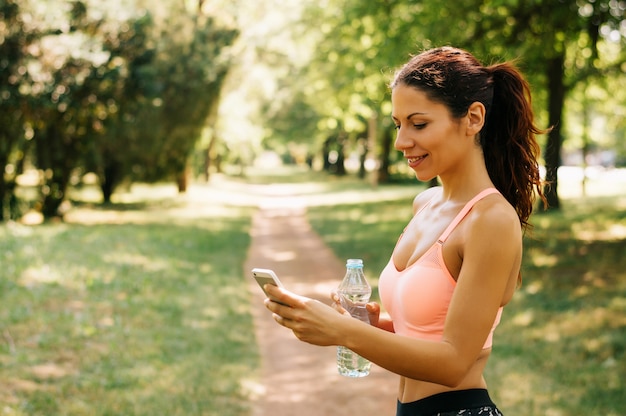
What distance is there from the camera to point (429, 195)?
109 inches

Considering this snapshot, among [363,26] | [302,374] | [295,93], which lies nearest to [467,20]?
[363,26]

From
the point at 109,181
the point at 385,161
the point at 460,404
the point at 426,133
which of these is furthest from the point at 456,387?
the point at 385,161

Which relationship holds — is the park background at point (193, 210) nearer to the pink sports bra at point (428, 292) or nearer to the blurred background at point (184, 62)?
the blurred background at point (184, 62)

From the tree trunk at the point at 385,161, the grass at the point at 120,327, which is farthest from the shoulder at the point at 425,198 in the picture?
the tree trunk at the point at 385,161

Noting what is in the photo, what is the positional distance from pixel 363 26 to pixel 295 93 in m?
32.3

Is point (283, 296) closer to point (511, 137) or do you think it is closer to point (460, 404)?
point (460, 404)

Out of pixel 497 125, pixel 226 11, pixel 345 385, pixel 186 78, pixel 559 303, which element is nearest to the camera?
pixel 497 125

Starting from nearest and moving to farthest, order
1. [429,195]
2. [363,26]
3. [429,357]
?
[429,357], [429,195], [363,26]

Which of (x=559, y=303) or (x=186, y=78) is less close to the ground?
(x=186, y=78)

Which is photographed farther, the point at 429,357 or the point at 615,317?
the point at 615,317

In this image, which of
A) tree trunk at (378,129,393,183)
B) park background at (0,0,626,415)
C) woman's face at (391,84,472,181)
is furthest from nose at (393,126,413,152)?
tree trunk at (378,129,393,183)

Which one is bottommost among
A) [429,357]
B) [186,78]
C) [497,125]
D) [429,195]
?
[429,357]

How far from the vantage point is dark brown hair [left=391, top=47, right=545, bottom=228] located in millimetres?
2203

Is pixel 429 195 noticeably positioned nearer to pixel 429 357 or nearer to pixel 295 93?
pixel 429 357
